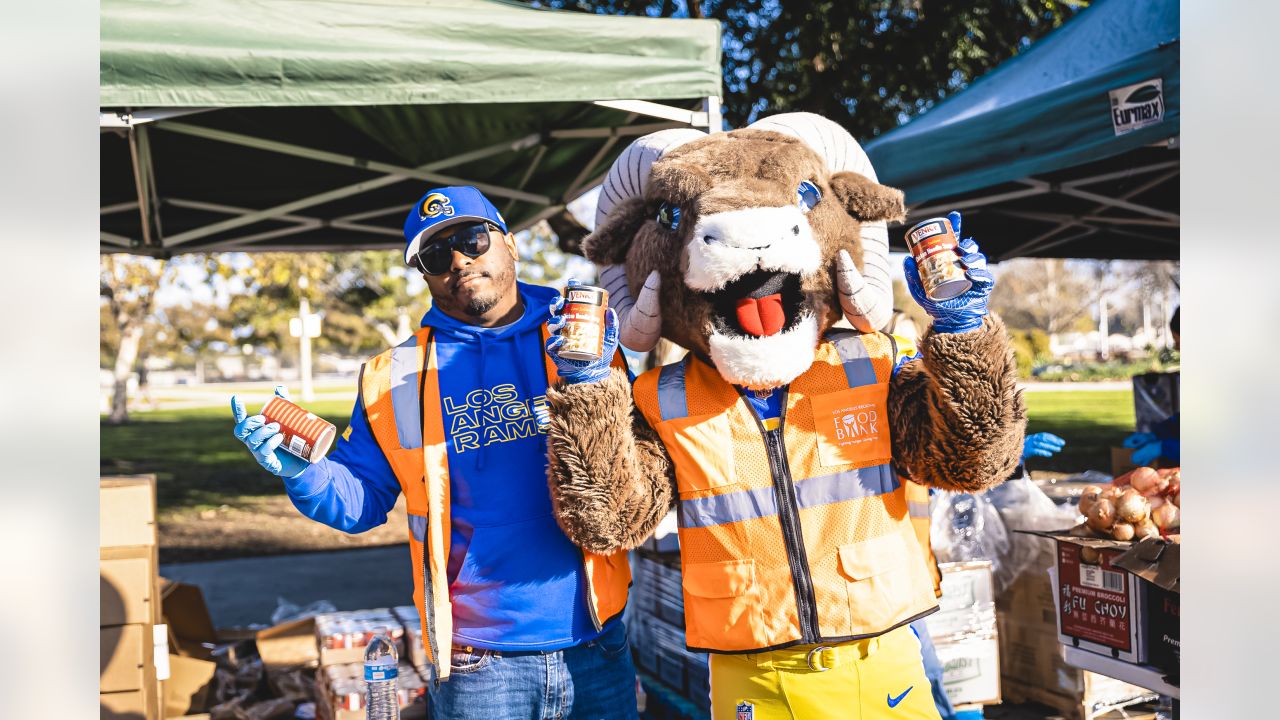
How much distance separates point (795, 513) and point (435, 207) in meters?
1.14

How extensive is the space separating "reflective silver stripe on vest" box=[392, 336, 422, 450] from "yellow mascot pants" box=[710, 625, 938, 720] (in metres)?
0.93

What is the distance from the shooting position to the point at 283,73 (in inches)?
122

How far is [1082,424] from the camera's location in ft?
72.7

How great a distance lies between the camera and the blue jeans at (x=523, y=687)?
2.29 metres

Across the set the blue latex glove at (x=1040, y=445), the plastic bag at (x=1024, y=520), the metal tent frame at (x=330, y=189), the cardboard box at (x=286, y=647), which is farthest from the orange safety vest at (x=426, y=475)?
the cardboard box at (x=286, y=647)

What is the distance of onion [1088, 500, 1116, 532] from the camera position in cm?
323

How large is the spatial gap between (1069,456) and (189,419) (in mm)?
28801

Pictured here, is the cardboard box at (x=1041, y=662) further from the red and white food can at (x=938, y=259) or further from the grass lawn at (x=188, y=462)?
the grass lawn at (x=188, y=462)

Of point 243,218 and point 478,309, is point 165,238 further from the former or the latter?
point 478,309

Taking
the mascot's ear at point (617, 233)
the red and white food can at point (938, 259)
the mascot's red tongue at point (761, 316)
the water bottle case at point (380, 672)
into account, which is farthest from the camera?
the water bottle case at point (380, 672)

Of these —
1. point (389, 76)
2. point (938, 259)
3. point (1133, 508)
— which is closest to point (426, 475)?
point (938, 259)

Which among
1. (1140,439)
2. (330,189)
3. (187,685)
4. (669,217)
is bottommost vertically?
(187,685)

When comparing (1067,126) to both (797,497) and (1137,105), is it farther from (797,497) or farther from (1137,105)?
(797,497)

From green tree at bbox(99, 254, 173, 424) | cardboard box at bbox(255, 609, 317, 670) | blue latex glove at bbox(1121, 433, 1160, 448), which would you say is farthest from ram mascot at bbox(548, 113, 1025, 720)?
green tree at bbox(99, 254, 173, 424)
